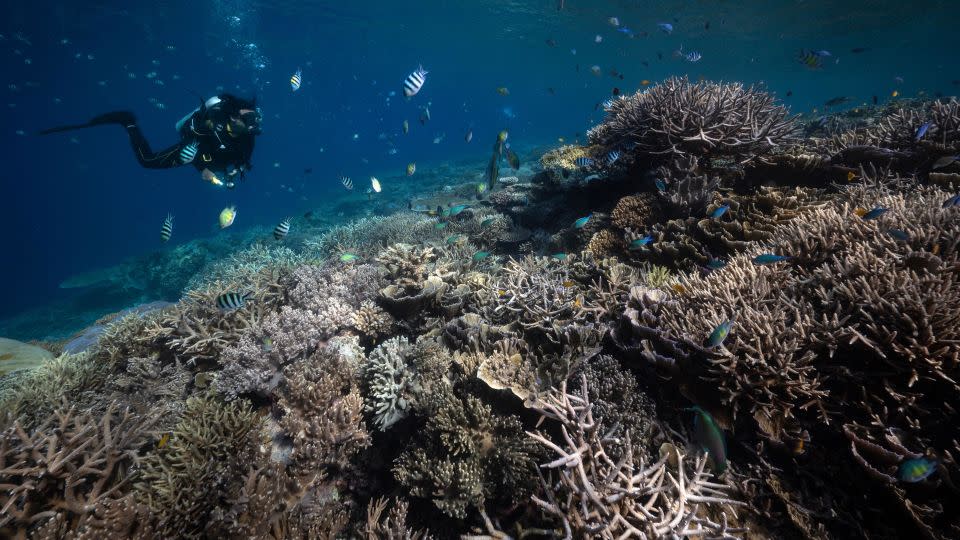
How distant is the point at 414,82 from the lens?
699 cm

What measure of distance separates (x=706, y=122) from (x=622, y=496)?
5401 mm

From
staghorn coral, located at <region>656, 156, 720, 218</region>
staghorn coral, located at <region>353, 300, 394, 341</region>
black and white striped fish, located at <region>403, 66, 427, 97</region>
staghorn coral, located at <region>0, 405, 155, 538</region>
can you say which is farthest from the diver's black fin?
staghorn coral, located at <region>656, 156, 720, 218</region>

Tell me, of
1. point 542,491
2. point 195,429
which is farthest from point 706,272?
point 195,429

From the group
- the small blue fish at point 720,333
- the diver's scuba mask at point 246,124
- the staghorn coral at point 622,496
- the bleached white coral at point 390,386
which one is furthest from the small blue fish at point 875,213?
the diver's scuba mask at point 246,124

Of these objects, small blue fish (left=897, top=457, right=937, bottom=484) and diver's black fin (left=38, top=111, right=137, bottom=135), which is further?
diver's black fin (left=38, top=111, right=137, bottom=135)

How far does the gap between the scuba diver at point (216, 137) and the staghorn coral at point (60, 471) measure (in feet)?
19.3

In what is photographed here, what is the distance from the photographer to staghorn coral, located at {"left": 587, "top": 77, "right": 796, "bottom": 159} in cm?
530

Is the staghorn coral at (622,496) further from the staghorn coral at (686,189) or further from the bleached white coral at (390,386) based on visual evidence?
the staghorn coral at (686,189)

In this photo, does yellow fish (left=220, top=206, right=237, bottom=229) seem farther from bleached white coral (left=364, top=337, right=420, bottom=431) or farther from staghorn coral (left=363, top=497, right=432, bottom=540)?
staghorn coral (left=363, top=497, right=432, bottom=540)

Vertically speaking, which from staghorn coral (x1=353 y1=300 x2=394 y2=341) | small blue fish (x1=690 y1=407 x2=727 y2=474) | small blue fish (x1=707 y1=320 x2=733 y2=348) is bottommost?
small blue fish (x1=690 y1=407 x2=727 y2=474)

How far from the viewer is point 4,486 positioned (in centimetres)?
266

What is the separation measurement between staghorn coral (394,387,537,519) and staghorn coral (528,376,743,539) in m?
0.33

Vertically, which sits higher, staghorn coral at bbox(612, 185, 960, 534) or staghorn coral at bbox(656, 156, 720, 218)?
staghorn coral at bbox(656, 156, 720, 218)

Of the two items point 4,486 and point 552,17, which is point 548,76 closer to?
point 552,17
